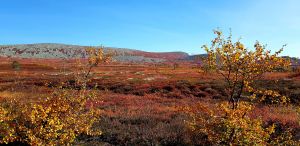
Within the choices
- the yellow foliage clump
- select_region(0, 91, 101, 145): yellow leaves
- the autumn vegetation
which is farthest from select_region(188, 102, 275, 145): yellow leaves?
select_region(0, 91, 101, 145): yellow leaves

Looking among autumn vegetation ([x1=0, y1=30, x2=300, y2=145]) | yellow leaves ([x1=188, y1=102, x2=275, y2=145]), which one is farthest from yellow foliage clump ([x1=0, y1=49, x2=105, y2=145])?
yellow leaves ([x1=188, y1=102, x2=275, y2=145])

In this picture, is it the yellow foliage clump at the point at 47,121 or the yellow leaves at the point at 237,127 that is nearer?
the yellow leaves at the point at 237,127

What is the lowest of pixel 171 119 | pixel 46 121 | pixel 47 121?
pixel 171 119

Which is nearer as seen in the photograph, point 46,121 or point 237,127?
point 237,127

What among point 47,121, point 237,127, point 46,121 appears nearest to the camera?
point 237,127

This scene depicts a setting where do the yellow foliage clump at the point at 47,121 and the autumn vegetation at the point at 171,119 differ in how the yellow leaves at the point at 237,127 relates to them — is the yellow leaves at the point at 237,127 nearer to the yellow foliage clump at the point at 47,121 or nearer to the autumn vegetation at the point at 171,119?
the autumn vegetation at the point at 171,119

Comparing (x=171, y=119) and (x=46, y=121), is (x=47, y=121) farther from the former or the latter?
(x=171, y=119)

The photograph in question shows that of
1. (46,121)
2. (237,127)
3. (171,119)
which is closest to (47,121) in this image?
(46,121)

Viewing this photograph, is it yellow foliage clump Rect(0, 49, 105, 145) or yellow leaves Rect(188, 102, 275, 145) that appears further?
yellow foliage clump Rect(0, 49, 105, 145)

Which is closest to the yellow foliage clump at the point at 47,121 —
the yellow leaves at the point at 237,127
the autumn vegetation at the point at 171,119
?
the autumn vegetation at the point at 171,119

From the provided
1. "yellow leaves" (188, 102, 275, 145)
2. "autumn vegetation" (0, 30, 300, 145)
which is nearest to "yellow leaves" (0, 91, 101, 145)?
"autumn vegetation" (0, 30, 300, 145)

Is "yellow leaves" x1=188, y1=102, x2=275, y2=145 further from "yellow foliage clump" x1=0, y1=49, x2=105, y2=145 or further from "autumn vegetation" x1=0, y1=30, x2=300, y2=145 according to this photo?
"yellow foliage clump" x1=0, y1=49, x2=105, y2=145

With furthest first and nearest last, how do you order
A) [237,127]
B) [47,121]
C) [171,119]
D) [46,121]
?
[171,119] < [46,121] < [47,121] < [237,127]

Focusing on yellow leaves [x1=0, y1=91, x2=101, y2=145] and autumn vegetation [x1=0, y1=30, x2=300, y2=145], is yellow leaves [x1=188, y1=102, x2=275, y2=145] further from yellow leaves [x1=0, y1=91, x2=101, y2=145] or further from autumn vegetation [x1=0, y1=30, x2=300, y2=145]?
yellow leaves [x1=0, y1=91, x2=101, y2=145]
